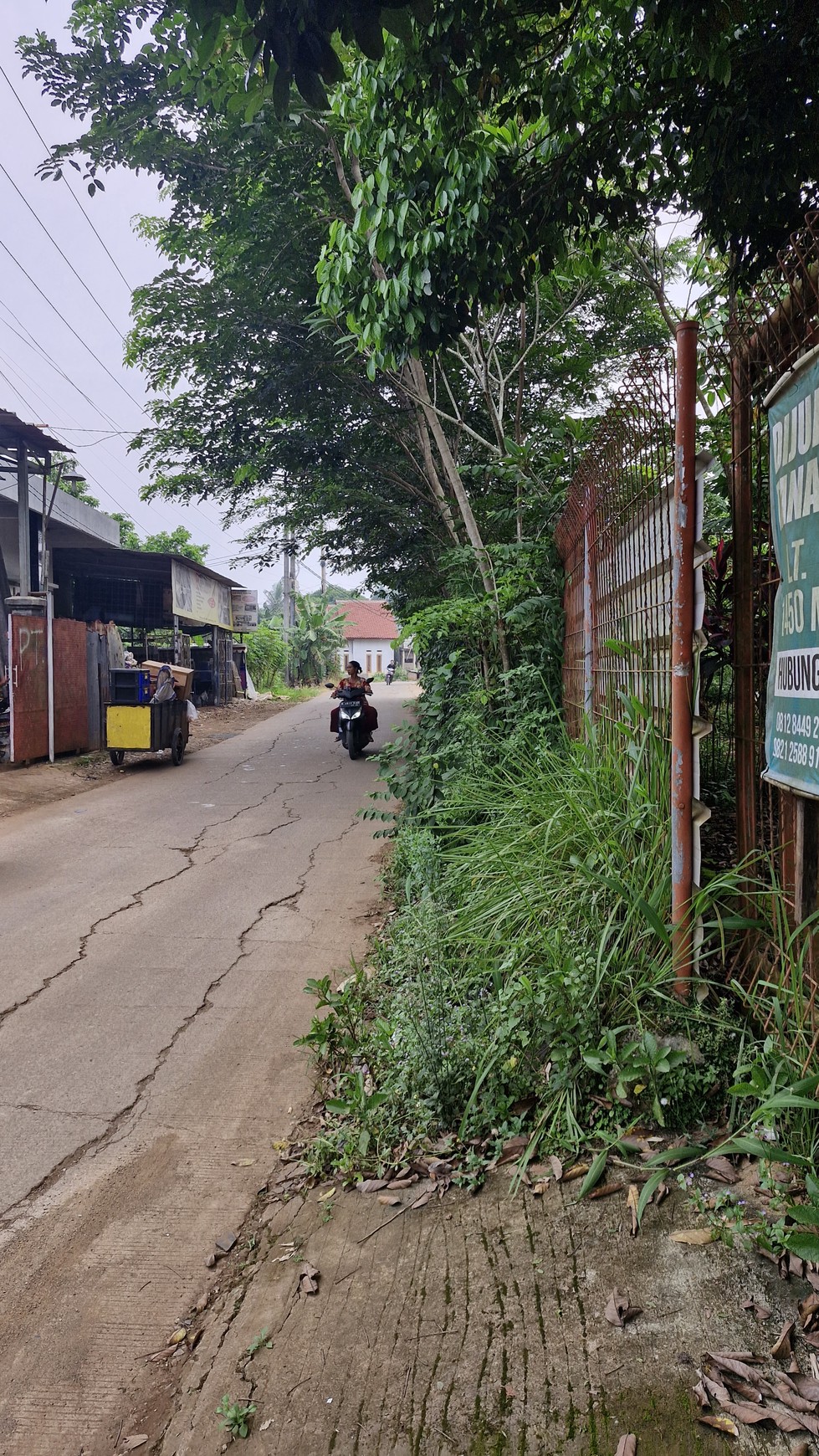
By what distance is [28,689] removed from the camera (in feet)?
42.2

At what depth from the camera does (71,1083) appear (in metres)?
4.02

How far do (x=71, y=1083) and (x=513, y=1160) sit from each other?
2.26m

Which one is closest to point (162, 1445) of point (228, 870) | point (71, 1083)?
point (71, 1083)

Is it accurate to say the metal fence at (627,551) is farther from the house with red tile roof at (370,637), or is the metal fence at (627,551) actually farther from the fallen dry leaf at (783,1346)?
the house with red tile roof at (370,637)

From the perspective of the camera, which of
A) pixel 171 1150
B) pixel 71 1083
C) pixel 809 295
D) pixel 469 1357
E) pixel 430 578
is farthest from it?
pixel 430 578

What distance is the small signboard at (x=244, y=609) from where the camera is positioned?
33.5 metres

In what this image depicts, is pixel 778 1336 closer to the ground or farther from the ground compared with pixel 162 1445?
farther from the ground

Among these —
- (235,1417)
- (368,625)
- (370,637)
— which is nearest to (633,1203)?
(235,1417)

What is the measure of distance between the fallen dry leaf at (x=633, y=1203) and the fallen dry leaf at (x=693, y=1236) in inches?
3.5

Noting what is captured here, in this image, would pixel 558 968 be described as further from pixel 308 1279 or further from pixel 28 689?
pixel 28 689

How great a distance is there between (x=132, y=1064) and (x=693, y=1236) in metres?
2.86

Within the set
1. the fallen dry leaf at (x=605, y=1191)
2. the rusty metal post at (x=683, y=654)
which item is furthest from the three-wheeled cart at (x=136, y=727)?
the fallen dry leaf at (x=605, y=1191)

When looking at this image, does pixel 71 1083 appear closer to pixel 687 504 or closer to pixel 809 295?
pixel 687 504

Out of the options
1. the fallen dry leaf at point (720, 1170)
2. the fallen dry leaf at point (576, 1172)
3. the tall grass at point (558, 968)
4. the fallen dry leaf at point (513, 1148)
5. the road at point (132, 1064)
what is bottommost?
the road at point (132, 1064)
